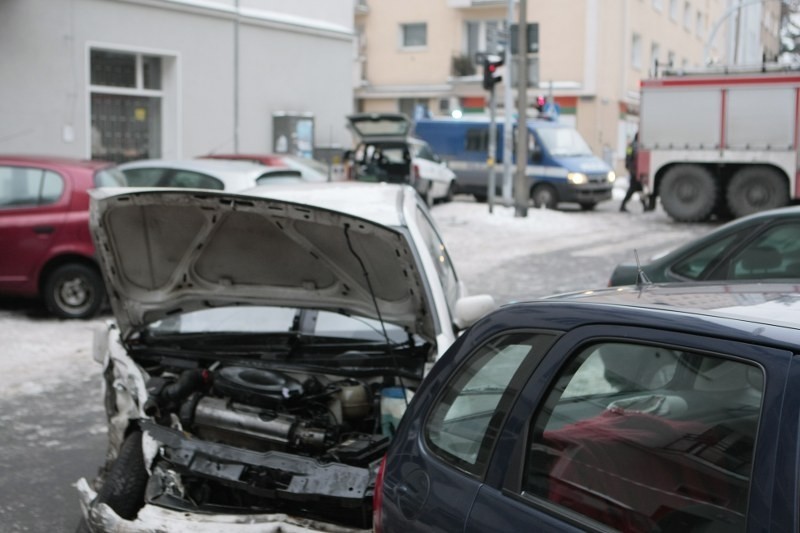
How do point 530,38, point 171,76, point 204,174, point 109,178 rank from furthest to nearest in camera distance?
point 171,76
point 530,38
point 204,174
point 109,178

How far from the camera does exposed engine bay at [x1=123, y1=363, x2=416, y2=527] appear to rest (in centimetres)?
403

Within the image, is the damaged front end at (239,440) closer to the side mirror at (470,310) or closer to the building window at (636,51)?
the side mirror at (470,310)

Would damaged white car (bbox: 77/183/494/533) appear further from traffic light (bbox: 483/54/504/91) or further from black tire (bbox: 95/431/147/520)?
traffic light (bbox: 483/54/504/91)

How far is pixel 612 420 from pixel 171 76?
19.7 metres

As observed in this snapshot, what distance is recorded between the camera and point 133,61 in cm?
2056

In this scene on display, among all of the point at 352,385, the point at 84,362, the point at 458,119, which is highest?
the point at 458,119

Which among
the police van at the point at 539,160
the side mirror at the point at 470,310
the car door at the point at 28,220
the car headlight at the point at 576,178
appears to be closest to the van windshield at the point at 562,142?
the police van at the point at 539,160

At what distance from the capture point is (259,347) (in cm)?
518

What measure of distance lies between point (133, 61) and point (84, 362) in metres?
13.4

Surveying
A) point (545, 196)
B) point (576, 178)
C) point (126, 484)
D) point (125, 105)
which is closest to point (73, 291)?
point (126, 484)

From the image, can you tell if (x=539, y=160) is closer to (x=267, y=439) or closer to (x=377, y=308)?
(x=377, y=308)

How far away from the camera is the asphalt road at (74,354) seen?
550 centimetres

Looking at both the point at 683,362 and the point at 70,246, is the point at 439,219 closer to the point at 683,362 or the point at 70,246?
the point at 70,246

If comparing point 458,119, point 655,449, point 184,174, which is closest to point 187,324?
point 655,449
